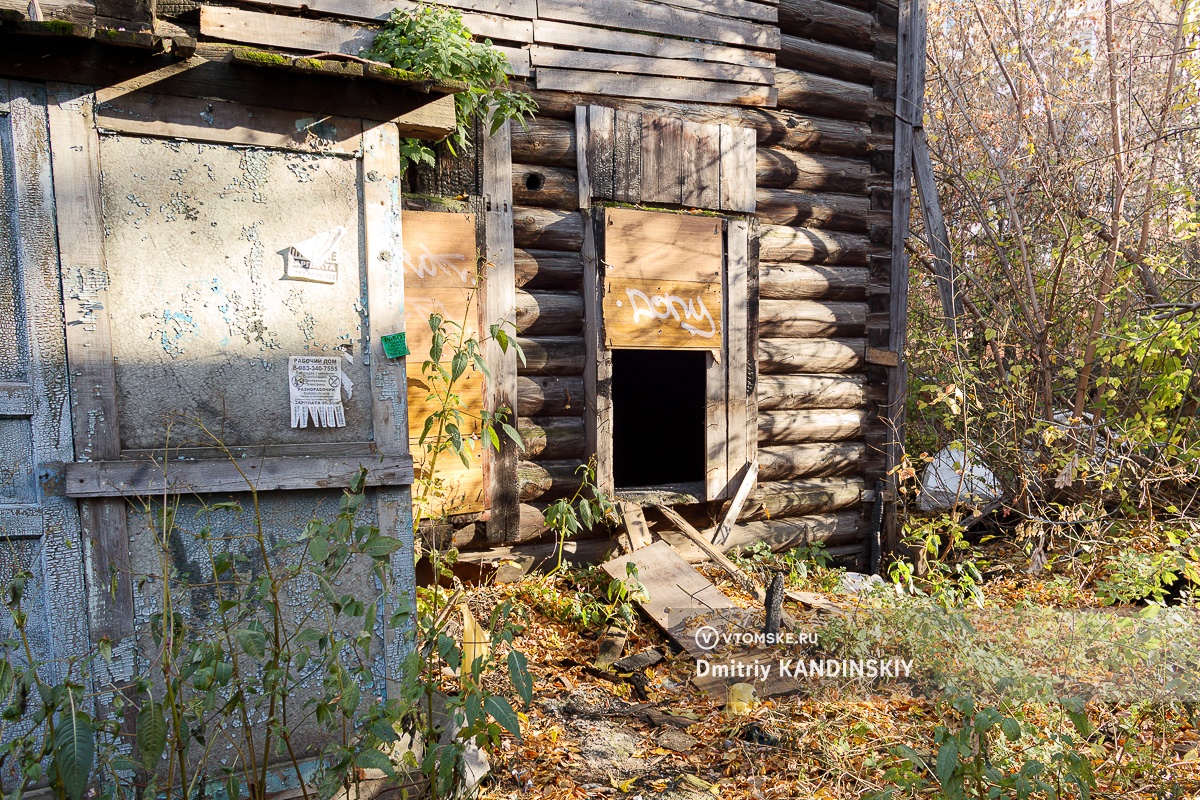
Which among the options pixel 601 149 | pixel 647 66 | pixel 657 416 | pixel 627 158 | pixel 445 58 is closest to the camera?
pixel 445 58

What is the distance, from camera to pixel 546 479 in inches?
213

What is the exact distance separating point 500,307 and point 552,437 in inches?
38.3

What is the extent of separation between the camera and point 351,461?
10.1 feet

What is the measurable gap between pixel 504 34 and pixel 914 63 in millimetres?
3874

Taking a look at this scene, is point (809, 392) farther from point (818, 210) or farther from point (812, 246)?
point (818, 210)

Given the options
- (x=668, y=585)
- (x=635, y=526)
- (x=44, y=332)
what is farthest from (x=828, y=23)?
(x=44, y=332)

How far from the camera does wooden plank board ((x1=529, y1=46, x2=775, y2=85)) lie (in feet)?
17.6

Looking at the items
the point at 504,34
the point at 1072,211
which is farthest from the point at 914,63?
the point at 504,34

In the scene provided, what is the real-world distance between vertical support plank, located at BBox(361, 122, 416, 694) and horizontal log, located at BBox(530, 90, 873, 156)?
2.42 meters

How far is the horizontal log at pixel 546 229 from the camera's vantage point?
529cm

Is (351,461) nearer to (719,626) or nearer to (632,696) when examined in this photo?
(632,696)

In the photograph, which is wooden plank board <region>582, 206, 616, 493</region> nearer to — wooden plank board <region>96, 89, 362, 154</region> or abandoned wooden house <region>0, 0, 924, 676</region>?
abandoned wooden house <region>0, 0, 924, 676</region>

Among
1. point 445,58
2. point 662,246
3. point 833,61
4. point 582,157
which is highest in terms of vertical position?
point 833,61

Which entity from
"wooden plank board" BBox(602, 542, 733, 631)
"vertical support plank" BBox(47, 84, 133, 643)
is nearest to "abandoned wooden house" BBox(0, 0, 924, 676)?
"vertical support plank" BBox(47, 84, 133, 643)
